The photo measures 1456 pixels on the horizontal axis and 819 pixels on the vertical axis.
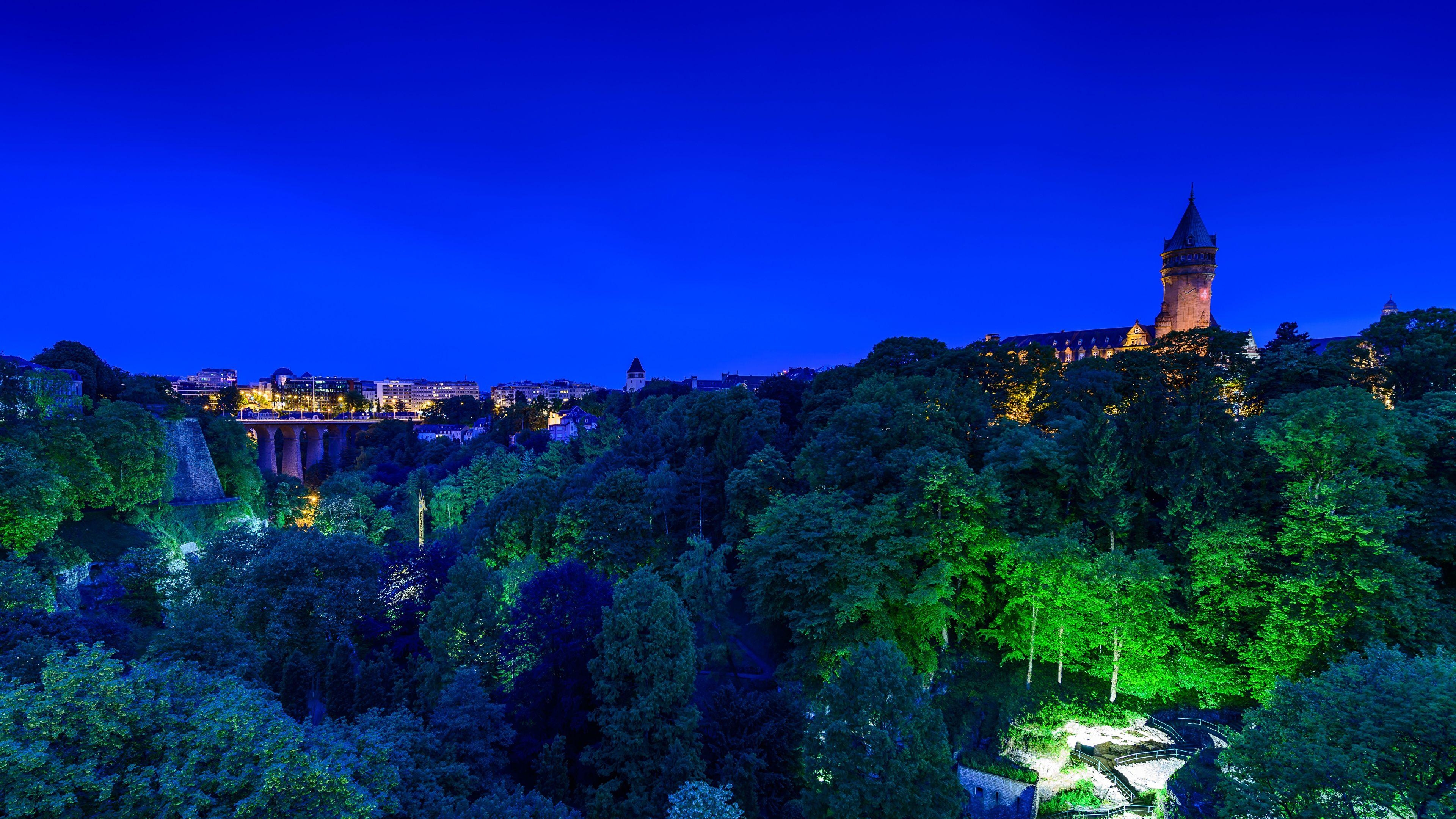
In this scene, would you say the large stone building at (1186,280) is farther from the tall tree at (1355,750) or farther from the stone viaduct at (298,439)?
the stone viaduct at (298,439)

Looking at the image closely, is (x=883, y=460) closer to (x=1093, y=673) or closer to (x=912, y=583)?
(x=912, y=583)

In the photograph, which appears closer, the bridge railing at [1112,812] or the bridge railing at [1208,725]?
the bridge railing at [1112,812]

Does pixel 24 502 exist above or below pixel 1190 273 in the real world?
below

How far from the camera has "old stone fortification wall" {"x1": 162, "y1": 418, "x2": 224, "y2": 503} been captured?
131 feet

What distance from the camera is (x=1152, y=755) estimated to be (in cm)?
1697

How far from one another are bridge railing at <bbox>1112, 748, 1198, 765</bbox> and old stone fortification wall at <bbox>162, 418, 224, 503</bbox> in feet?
175

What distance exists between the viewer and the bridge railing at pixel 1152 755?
55.5 feet

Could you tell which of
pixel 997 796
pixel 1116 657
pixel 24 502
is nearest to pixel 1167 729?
pixel 1116 657

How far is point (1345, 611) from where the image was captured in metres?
16.3

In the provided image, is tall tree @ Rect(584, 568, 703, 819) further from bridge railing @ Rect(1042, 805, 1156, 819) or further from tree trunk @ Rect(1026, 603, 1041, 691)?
tree trunk @ Rect(1026, 603, 1041, 691)

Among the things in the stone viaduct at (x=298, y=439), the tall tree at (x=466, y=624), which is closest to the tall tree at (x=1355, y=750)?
the tall tree at (x=466, y=624)

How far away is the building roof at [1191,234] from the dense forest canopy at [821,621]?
123ft

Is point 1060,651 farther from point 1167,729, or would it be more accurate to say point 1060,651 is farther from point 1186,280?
point 1186,280

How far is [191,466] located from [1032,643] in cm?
5260
